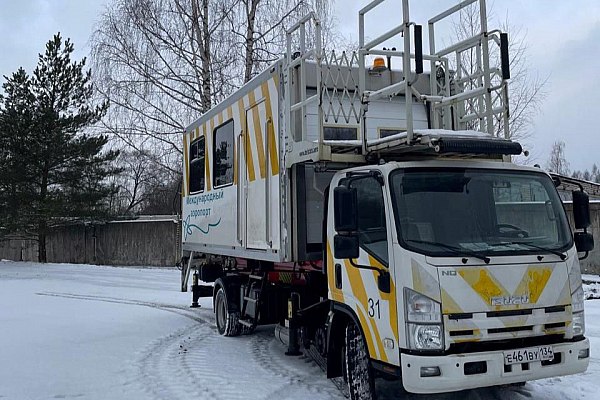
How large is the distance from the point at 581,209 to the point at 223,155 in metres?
5.14

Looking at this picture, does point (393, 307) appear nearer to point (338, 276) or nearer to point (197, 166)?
point (338, 276)

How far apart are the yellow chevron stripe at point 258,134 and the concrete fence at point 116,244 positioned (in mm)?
16340

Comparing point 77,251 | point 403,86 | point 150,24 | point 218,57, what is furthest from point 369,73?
point 77,251

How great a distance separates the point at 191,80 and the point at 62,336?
13.0m

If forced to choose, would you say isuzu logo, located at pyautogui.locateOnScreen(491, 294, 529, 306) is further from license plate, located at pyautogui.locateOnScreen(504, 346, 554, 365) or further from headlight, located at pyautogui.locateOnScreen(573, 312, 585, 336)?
headlight, located at pyautogui.locateOnScreen(573, 312, 585, 336)

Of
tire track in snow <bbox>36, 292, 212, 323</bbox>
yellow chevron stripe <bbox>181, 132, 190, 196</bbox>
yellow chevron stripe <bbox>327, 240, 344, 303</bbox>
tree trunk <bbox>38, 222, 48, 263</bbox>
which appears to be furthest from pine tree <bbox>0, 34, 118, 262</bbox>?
yellow chevron stripe <bbox>327, 240, 344, 303</bbox>

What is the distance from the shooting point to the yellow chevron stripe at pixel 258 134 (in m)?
7.25

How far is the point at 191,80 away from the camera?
2022 centimetres

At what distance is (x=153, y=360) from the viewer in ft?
24.5

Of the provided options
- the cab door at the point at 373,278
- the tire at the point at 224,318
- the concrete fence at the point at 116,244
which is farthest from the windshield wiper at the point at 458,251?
the concrete fence at the point at 116,244

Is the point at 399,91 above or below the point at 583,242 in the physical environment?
above

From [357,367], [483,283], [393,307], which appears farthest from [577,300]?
[357,367]

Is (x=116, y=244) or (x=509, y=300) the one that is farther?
(x=116, y=244)

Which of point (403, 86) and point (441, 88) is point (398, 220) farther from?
point (441, 88)
